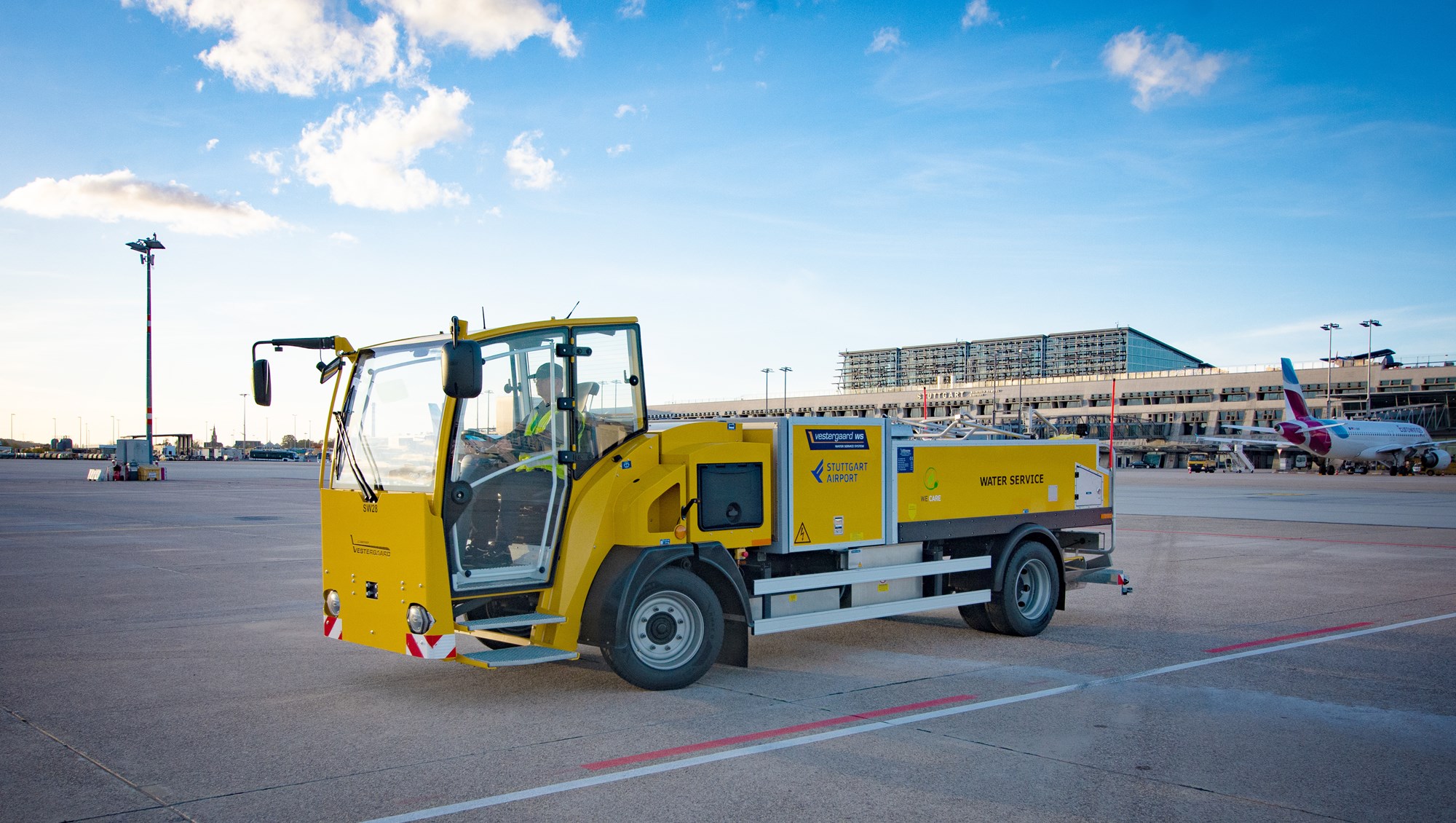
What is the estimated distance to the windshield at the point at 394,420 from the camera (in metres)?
6.82

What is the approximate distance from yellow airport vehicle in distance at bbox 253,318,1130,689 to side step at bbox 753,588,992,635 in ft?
0.09

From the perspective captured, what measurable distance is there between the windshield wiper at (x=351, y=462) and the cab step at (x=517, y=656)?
1295 millimetres

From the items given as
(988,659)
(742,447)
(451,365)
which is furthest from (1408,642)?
(451,365)

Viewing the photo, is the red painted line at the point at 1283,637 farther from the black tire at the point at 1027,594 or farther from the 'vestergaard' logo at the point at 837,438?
the 'vestergaard' logo at the point at 837,438

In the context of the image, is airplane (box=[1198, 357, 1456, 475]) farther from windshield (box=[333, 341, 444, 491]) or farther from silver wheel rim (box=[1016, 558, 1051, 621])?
windshield (box=[333, 341, 444, 491])

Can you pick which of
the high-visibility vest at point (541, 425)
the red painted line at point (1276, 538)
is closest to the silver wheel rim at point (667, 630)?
the high-visibility vest at point (541, 425)

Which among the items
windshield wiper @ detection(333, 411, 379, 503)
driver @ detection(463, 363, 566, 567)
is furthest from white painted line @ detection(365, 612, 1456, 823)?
windshield wiper @ detection(333, 411, 379, 503)

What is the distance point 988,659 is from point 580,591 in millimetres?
3667

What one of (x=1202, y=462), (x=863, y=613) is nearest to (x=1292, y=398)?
(x=1202, y=462)

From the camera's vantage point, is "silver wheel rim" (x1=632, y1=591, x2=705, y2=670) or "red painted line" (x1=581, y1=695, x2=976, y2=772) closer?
"red painted line" (x1=581, y1=695, x2=976, y2=772)

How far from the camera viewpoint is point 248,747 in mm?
5973

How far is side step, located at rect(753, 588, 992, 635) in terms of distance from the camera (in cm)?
773

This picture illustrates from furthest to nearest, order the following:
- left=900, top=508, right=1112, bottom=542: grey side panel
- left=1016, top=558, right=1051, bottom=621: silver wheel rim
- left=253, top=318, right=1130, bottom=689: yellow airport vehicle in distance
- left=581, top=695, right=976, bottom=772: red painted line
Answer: left=1016, top=558, right=1051, bottom=621: silver wheel rim → left=900, top=508, right=1112, bottom=542: grey side panel → left=253, top=318, right=1130, bottom=689: yellow airport vehicle in distance → left=581, top=695, right=976, bottom=772: red painted line

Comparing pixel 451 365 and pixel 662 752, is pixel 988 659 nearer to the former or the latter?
pixel 662 752
